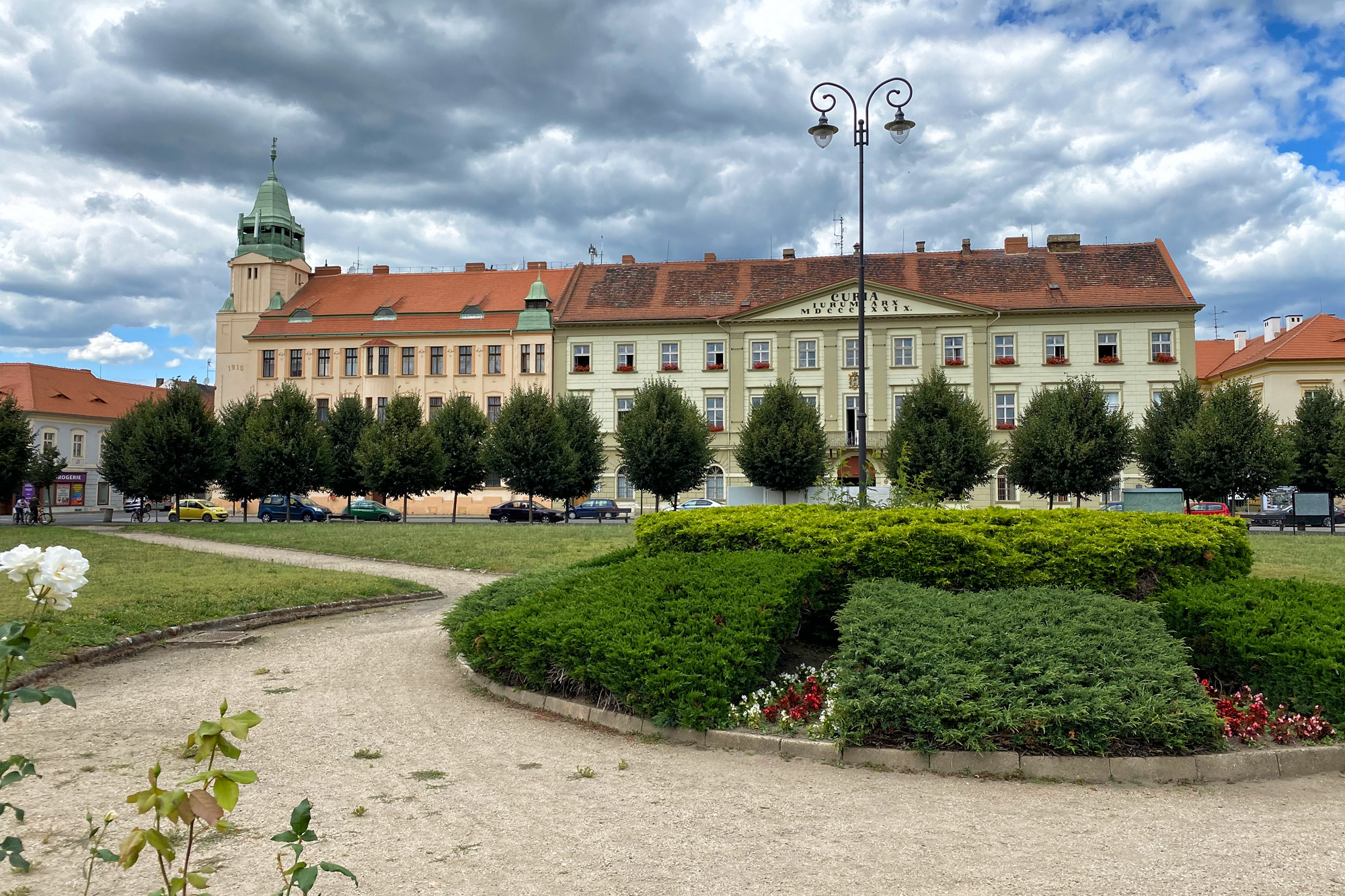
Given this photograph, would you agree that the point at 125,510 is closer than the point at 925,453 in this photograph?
No

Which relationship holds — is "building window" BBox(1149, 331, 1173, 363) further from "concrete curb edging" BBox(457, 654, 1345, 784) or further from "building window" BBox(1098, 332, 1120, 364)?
"concrete curb edging" BBox(457, 654, 1345, 784)

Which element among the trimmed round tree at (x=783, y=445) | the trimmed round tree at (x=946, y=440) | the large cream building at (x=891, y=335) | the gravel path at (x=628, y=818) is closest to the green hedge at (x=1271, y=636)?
the gravel path at (x=628, y=818)

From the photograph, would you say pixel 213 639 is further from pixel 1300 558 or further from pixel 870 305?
pixel 870 305

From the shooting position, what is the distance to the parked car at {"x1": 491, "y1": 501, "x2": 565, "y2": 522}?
47062 mm

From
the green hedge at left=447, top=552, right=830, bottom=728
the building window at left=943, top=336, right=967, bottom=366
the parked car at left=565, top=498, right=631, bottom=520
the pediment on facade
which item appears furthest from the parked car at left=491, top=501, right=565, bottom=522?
the green hedge at left=447, top=552, right=830, bottom=728

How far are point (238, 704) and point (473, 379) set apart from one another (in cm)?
5040

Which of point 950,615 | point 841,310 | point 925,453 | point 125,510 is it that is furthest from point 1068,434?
point 125,510

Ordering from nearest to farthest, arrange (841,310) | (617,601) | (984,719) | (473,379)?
(984,719) → (617,601) → (841,310) → (473,379)

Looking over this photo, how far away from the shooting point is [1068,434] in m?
39.5

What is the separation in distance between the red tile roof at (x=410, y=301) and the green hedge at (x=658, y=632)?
48.6 meters

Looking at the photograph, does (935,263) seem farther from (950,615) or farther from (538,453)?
(950,615)

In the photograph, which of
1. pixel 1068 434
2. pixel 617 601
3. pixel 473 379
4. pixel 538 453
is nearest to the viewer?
pixel 617 601

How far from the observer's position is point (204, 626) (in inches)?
484

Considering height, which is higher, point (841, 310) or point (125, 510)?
point (841, 310)
